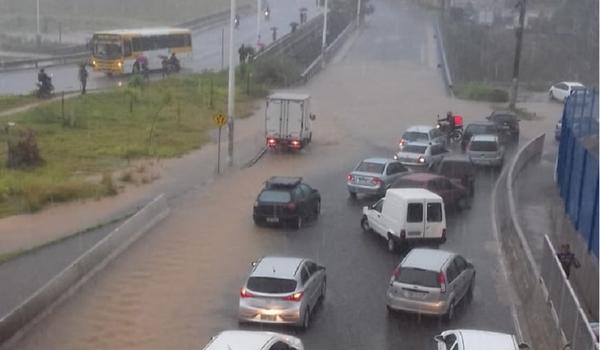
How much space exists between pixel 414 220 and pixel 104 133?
693 inches

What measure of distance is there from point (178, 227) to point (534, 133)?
23.9 meters

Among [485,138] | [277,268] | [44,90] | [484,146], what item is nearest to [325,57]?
[44,90]

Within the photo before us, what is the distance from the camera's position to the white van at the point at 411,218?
22109 millimetres

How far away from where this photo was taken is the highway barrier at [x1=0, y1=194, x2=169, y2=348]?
1592cm

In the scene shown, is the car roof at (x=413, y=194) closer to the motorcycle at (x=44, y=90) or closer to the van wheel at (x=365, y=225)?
the van wheel at (x=365, y=225)

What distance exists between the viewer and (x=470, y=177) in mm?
29141

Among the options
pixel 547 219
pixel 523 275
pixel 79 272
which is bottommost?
pixel 547 219

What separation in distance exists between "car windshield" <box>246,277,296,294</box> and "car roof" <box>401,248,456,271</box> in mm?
2232

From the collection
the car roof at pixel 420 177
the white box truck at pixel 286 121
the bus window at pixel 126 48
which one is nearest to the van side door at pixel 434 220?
the car roof at pixel 420 177

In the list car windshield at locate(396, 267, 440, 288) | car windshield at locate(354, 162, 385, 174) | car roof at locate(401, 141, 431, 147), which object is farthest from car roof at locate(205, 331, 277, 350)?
car roof at locate(401, 141, 431, 147)

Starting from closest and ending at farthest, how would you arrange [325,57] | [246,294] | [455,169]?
[246,294], [455,169], [325,57]

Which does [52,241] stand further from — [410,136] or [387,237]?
[410,136]

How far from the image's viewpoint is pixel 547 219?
2716 centimetres

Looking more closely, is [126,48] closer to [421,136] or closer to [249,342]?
[421,136]
